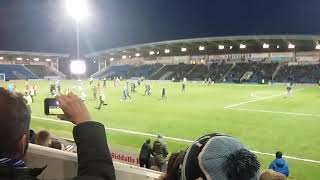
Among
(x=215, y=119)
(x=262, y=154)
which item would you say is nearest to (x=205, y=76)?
(x=215, y=119)

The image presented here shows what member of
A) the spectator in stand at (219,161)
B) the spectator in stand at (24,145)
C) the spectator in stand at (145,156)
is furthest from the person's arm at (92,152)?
the spectator in stand at (145,156)

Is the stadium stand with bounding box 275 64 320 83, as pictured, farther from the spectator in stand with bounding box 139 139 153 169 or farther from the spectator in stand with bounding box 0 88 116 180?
the spectator in stand with bounding box 0 88 116 180

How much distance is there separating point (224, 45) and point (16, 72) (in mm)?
54065

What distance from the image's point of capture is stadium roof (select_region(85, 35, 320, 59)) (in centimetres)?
7506

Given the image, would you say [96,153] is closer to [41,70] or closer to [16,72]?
[16,72]

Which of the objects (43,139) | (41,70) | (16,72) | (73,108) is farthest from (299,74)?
(73,108)

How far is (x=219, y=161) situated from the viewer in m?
1.83

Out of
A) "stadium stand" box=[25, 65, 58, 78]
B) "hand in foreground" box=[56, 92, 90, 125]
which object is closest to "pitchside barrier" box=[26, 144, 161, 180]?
"hand in foreground" box=[56, 92, 90, 125]

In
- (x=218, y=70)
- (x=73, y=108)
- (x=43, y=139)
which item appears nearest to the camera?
(x=73, y=108)

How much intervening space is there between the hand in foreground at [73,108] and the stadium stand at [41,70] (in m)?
112

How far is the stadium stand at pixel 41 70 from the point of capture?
11204 centimetres

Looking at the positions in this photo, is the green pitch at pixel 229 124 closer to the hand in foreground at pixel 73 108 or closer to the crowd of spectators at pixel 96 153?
the hand in foreground at pixel 73 108

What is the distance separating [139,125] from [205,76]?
2548 inches

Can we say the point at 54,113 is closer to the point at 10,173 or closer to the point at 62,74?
the point at 10,173
